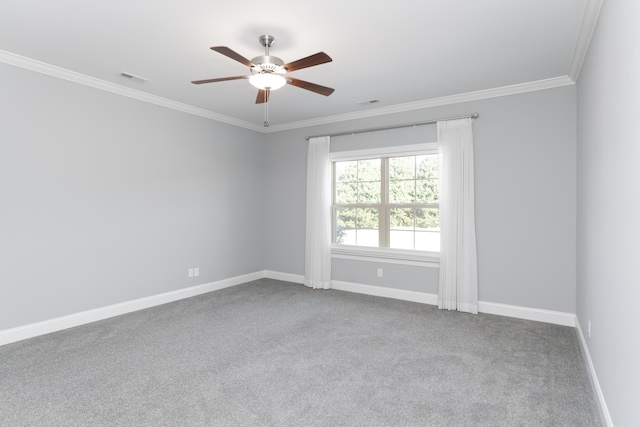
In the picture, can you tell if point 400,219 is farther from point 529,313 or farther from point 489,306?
point 529,313

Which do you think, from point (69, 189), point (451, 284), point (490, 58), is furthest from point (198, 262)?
point (490, 58)

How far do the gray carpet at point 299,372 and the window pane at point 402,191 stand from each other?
1.61 metres

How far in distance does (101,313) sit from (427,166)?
4410 mm

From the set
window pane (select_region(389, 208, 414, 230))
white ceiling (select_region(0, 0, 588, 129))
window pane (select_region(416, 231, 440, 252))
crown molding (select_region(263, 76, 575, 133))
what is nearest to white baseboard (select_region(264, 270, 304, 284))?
window pane (select_region(389, 208, 414, 230))

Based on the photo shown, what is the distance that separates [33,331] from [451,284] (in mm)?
4571

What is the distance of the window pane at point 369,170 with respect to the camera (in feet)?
17.3

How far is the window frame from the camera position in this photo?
15.5 ft

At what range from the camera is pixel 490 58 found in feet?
10.9

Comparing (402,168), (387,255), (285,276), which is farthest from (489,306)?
(285,276)

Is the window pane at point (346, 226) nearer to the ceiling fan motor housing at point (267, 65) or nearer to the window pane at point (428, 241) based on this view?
the window pane at point (428, 241)

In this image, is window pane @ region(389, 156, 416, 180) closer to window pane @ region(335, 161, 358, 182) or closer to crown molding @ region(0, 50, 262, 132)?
window pane @ region(335, 161, 358, 182)

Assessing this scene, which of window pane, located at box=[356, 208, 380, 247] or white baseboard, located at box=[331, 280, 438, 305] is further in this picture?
window pane, located at box=[356, 208, 380, 247]

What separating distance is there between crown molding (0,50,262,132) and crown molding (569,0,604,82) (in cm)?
440

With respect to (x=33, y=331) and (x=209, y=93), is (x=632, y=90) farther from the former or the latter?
(x=33, y=331)
